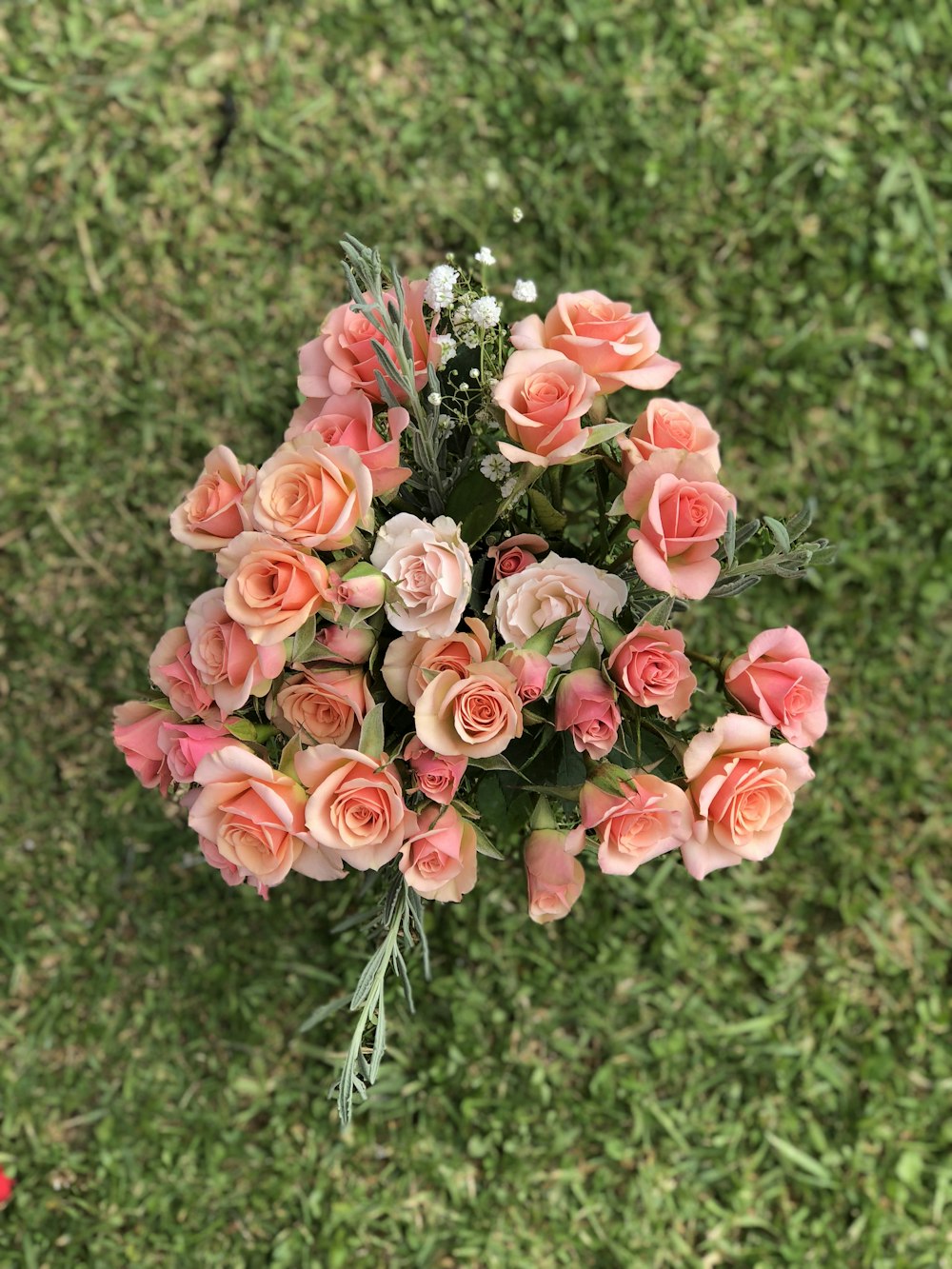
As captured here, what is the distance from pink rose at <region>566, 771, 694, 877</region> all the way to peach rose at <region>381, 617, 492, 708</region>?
0.17 metres

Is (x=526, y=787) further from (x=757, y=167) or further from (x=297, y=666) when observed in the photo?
(x=757, y=167)

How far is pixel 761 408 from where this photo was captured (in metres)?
1.72

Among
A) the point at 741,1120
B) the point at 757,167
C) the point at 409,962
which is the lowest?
the point at 741,1120

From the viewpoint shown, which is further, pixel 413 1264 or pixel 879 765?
pixel 879 765

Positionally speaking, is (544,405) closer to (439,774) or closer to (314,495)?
(314,495)

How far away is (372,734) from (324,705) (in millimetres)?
59

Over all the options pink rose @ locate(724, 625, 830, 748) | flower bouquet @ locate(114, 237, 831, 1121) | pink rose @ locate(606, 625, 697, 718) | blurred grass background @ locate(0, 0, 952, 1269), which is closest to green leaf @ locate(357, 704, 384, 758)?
flower bouquet @ locate(114, 237, 831, 1121)

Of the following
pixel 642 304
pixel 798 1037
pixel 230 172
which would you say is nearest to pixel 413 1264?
pixel 798 1037

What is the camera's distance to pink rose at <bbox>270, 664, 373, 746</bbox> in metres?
0.88

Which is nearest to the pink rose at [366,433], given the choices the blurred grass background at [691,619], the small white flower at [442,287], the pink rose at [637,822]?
the small white flower at [442,287]

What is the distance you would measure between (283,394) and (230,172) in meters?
0.42

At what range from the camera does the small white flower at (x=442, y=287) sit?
0.90 meters

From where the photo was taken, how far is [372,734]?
0.86 m

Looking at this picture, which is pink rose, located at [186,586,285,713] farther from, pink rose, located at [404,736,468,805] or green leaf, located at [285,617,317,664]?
pink rose, located at [404,736,468,805]
